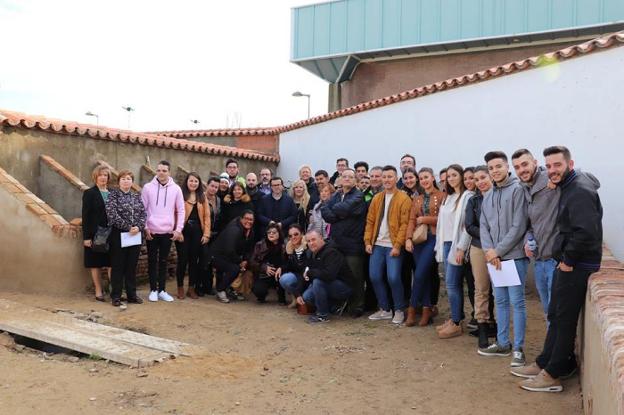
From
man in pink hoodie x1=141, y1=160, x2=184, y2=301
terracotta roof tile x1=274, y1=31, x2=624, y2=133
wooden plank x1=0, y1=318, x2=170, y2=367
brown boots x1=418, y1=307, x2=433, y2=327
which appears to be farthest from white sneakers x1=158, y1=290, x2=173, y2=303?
terracotta roof tile x1=274, y1=31, x2=624, y2=133

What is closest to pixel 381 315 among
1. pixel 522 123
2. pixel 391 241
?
pixel 391 241

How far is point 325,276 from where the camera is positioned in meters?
6.22

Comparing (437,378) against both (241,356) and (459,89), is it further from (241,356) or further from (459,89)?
(459,89)

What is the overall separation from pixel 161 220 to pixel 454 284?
147 inches

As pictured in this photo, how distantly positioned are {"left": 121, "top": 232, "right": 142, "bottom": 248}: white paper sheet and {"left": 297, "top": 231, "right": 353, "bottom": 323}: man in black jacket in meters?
2.15

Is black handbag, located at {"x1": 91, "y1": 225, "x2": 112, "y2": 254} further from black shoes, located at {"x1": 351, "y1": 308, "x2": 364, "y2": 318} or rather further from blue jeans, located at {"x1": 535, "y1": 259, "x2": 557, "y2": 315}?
blue jeans, located at {"x1": 535, "y1": 259, "x2": 557, "y2": 315}

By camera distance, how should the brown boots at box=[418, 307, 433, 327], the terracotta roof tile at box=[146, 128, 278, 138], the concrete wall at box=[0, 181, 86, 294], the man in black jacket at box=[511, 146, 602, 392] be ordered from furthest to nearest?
1. the terracotta roof tile at box=[146, 128, 278, 138]
2. the concrete wall at box=[0, 181, 86, 294]
3. the brown boots at box=[418, 307, 433, 327]
4. the man in black jacket at box=[511, 146, 602, 392]

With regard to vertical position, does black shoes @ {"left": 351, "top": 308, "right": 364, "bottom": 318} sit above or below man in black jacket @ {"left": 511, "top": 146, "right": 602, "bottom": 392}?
below

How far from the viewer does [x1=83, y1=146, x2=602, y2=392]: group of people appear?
387 cm

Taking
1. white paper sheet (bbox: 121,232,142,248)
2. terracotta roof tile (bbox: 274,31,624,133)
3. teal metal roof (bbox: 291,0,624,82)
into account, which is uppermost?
teal metal roof (bbox: 291,0,624,82)

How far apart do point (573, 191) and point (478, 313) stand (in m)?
1.88

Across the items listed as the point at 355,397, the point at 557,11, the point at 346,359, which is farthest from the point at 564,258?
the point at 557,11

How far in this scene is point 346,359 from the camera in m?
4.96

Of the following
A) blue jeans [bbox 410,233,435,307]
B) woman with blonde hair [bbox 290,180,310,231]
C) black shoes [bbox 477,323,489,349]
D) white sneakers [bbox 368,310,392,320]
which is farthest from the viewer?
woman with blonde hair [bbox 290,180,310,231]
